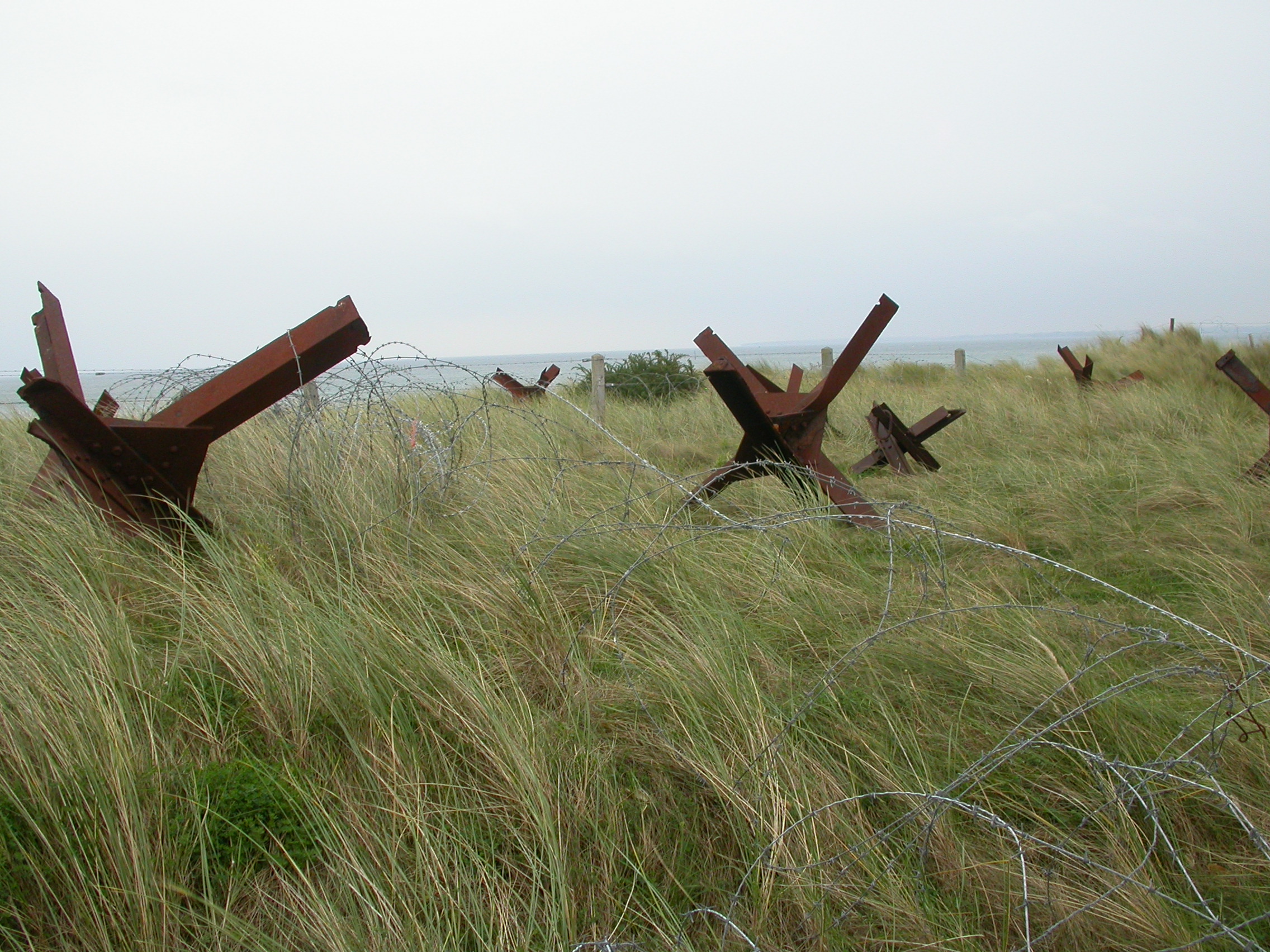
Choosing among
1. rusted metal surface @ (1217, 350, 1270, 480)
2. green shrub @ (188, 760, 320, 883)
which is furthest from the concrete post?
green shrub @ (188, 760, 320, 883)

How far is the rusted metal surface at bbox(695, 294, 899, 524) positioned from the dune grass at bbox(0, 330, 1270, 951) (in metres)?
0.97

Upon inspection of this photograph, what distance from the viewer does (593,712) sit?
2420 millimetres

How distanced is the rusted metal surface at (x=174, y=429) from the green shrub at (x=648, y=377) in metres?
9.93

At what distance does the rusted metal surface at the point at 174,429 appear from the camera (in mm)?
3135

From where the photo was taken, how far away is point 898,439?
6.74 m

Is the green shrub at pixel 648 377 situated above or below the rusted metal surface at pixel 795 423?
above

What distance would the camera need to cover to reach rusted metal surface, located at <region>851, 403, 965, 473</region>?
6.56 metres

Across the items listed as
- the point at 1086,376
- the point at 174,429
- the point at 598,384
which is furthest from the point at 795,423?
the point at 1086,376

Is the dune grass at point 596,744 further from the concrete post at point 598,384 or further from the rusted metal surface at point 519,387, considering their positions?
the concrete post at point 598,384

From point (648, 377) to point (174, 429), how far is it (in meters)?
11.6

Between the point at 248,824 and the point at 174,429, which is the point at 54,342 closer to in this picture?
the point at 174,429

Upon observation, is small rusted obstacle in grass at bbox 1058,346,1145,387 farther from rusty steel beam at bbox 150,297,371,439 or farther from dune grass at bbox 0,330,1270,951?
rusty steel beam at bbox 150,297,371,439

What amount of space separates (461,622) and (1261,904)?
2.20 metres

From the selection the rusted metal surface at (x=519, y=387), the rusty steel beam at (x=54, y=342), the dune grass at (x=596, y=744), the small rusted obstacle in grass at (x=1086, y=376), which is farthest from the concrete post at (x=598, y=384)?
the rusty steel beam at (x=54, y=342)
